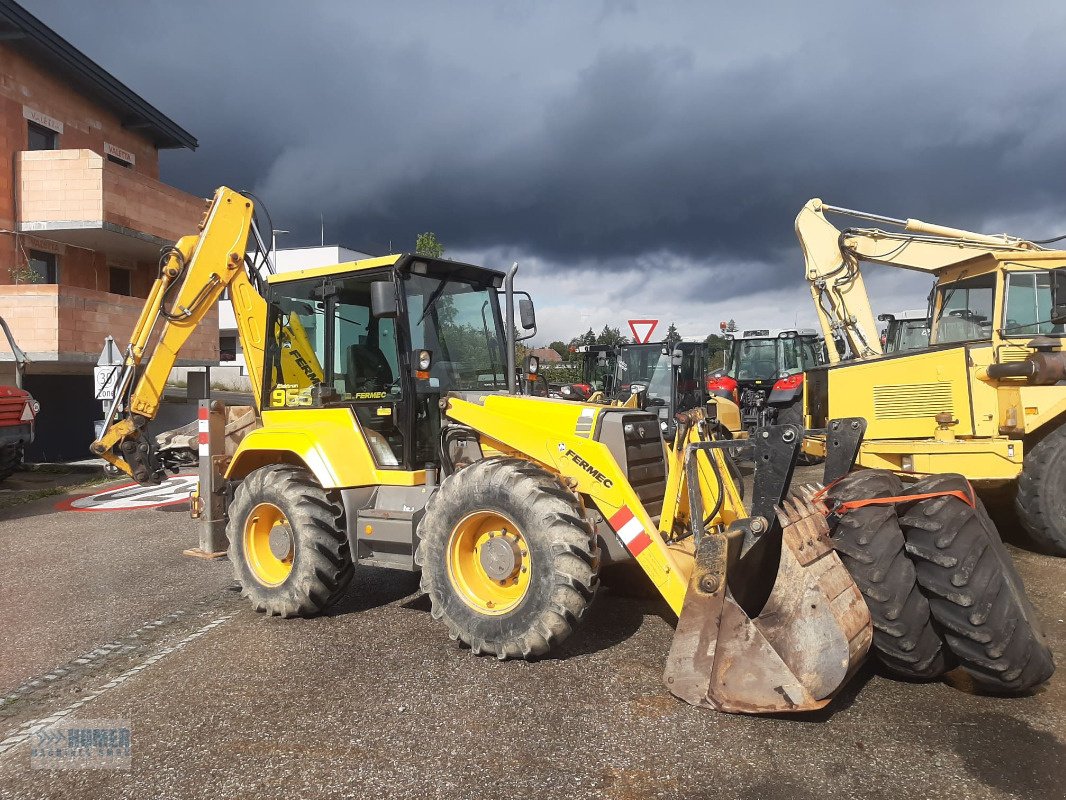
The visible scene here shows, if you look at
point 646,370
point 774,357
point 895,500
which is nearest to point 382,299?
point 895,500

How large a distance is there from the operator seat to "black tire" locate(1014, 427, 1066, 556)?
5597 millimetres

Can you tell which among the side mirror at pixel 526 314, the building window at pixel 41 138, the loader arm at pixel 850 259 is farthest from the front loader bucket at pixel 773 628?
the building window at pixel 41 138

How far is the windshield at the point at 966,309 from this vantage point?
7754mm

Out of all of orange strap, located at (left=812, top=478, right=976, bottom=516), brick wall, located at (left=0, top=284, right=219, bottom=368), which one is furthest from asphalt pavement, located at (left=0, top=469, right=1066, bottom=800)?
brick wall, located at (left=0, top=284, right=219, bottom=368)

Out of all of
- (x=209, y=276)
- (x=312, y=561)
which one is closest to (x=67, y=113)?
(x=209, y=276)

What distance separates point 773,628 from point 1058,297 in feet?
18.8

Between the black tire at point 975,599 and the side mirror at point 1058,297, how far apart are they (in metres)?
4.50

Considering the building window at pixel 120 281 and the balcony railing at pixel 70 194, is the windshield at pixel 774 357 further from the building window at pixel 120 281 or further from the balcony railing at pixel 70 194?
the building window at pixel 120 281

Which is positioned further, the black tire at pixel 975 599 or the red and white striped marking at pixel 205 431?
the red and white striped marking at pixel 205 431

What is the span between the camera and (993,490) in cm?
760

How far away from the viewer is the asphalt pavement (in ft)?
10.3

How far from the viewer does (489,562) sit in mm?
4484

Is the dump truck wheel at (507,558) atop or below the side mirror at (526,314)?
below

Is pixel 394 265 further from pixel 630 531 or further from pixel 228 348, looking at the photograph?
pixel 228 348
